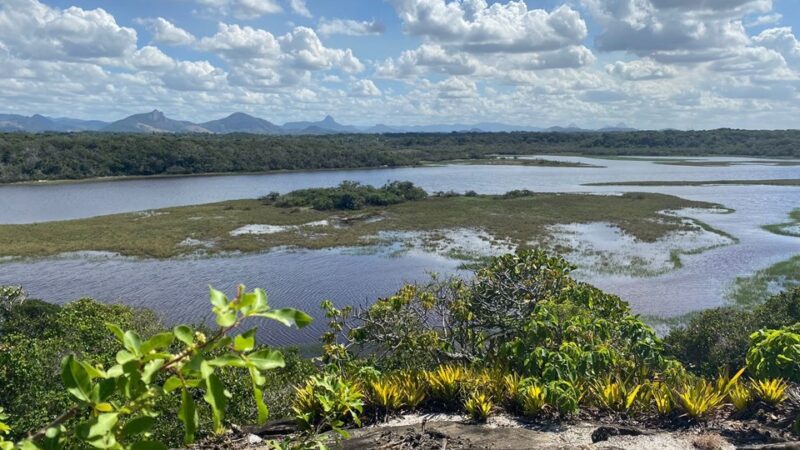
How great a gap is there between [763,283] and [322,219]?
27.4m

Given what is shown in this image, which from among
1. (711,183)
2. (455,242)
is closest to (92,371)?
(455,242)

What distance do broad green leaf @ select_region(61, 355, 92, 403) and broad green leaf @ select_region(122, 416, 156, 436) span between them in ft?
0.41

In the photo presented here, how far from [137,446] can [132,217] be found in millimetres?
43398

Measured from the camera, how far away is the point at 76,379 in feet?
4.98

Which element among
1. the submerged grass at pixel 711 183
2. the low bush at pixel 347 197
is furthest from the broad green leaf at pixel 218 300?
the submerged grass at pixel 711 183

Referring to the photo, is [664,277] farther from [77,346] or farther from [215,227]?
[215,227]

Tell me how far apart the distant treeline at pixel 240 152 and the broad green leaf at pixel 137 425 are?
7917cm

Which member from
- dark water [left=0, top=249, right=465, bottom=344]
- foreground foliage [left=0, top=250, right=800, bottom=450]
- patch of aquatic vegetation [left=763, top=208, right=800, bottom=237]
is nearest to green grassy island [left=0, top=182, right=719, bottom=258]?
dark water [left=0, top=249, right=465, bottom=344]

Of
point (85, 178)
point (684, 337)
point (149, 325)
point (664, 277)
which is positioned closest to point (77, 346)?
point (149, 325)

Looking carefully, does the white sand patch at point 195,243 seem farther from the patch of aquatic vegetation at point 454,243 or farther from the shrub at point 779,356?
the shrub at point 779,356

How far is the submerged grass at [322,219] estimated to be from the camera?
31078 millimetres

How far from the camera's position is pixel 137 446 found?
1.46 m

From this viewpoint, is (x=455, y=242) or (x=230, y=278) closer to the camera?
(x=230, y=278)

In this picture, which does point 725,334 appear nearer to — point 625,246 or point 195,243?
point 625,246
